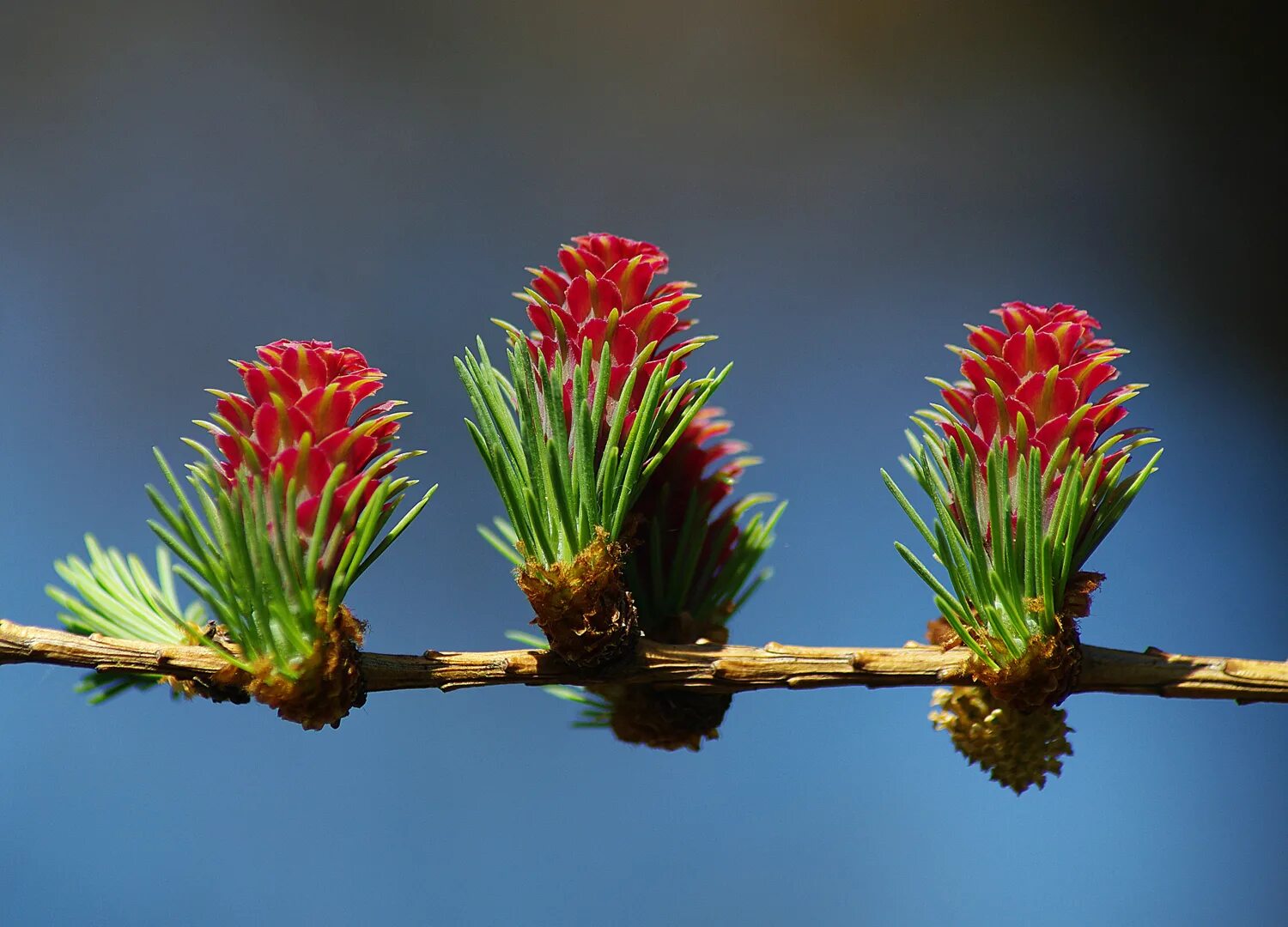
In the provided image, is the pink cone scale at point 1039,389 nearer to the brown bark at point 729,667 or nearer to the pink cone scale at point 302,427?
the brown bark at point 729,667

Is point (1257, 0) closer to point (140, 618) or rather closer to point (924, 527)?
point (924, 527)

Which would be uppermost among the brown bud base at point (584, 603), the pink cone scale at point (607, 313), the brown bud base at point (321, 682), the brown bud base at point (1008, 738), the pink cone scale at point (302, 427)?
the pink cone scale at point (607, 313)

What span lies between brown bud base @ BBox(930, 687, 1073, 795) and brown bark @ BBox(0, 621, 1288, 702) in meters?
0.02

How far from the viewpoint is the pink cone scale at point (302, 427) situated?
0.26m

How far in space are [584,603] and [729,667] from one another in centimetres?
4

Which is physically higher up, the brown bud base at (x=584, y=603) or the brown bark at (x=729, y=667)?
the brown bud base at (x=584, y=603)

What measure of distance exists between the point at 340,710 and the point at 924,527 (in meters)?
0.16

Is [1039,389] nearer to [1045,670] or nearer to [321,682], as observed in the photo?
[1045,670]

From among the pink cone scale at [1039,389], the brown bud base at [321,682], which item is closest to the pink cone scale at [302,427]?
the brown bud base at [321,682]

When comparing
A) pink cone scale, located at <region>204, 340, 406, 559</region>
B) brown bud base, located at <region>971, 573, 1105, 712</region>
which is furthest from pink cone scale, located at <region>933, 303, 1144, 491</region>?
pink cone scale, located at <region>204, 340, 406, 559</region>

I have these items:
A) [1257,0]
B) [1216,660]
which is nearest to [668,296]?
[1216,660]

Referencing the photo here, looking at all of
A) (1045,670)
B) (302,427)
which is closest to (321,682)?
(302,427)

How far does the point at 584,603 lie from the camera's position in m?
0.26

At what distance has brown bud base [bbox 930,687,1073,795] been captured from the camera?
11.5 inches
